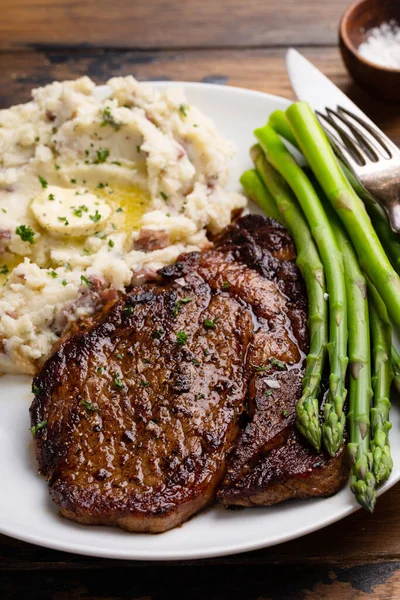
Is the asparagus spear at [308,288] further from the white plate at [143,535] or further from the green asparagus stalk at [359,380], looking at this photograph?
the white plate at [143,535]

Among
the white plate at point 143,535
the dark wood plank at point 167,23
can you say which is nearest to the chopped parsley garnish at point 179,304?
the white plate at point 143,535

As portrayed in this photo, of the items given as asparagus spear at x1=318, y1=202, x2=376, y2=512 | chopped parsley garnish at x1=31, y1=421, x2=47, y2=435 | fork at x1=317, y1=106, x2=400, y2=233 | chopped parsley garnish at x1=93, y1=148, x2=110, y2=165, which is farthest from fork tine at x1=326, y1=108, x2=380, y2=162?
chopped parsley garnish at x1=31, y1=421, x2=47, y2=435

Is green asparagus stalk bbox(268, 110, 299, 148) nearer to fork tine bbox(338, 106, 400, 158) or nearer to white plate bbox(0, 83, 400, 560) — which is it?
fork tine bbox(338, 106, 400, 158)

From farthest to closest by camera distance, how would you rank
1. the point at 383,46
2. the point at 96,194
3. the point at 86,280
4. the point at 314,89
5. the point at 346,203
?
1. the point at 383,46
2. the point at 314,89
3. the point at 96,194
4. the point at 346,203
5. the point at 86,280

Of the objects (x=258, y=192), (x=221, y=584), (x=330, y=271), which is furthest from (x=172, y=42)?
(x=221, y=584)

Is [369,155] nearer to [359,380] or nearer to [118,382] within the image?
[359,380]
